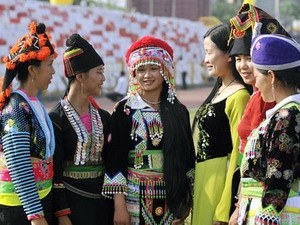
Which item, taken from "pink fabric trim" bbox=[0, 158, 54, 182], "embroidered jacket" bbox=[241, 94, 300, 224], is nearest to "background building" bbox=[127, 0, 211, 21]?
"pink fabric trim" bbox=[0, 158, 54, 182]

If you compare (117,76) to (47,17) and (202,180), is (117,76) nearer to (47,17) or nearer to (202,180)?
(47,17)

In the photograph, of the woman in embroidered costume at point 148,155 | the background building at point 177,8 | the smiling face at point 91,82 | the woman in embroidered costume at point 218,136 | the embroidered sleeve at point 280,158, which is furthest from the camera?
the background building at point 177,8

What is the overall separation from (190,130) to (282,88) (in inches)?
43.5

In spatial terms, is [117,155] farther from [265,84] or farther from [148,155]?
[265,84]

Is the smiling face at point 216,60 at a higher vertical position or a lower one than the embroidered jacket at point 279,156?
higher

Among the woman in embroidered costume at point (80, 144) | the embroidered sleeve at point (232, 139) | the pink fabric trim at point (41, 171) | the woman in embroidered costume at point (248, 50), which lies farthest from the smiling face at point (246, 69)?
the pink fabric trim at point (41, 171)

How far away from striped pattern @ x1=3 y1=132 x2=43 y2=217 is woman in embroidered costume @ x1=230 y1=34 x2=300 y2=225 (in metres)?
1.09

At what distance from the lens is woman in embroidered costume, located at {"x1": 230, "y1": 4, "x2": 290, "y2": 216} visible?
10.8 ft

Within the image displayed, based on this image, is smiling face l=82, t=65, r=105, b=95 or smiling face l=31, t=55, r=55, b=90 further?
smiling face l=82, t=65, r=105, b=95

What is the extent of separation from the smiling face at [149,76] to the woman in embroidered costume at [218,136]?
1.04 ft

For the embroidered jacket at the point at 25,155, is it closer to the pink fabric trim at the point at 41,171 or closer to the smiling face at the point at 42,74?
the pink fabric trim at the point at 41,171

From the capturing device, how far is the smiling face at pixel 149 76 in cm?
370

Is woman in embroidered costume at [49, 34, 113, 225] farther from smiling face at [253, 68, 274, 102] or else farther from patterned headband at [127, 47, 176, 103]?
smiling face at [253, 68, 274, 102]

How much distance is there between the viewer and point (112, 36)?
25734mm
